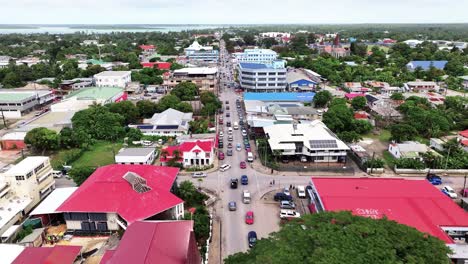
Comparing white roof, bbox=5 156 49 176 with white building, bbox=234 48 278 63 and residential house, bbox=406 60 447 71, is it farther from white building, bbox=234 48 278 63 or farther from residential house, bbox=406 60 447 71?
residential house, bbox=406 60 447 71

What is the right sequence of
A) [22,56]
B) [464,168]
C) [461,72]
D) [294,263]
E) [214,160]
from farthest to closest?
[22,56]
[461,72]
[214,160]
[464,168]
[294,263]

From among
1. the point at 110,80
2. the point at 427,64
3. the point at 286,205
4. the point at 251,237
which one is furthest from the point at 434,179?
the point at 427,64

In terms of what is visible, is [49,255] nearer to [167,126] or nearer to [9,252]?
[9,252]

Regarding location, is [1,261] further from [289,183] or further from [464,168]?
[464,168]

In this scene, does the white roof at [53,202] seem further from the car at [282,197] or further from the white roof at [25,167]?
the car at [282,197]

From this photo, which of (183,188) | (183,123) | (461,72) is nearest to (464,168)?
(183,188)

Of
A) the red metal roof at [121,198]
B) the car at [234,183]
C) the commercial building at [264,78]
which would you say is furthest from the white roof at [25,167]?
the commercial building at [264,78]

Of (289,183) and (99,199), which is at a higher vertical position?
(99,199)
